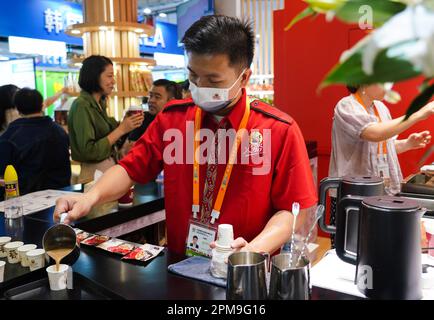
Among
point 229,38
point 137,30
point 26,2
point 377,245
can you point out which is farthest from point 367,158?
point 26,2

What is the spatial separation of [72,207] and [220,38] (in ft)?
2.59

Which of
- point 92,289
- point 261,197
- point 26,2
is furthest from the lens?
point 26,2

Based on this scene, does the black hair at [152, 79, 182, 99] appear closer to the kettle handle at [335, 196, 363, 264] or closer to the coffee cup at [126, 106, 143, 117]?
the coffee cup at [126, 106, 143, 117]

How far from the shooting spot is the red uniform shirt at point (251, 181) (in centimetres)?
156

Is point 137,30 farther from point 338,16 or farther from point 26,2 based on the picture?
point 338,16

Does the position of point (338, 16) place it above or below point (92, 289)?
above

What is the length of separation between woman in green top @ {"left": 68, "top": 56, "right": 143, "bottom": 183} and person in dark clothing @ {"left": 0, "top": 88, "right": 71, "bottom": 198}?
5.9 inches

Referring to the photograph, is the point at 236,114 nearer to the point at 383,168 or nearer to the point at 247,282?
Result: the point at 247,282

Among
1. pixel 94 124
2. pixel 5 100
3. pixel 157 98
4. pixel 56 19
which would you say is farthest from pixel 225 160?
pixel 56 19

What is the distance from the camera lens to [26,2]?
724 cm

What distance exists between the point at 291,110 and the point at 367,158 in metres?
1.91

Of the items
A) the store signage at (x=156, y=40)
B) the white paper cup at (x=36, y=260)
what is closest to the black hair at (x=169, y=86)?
the white paper cup at (x=36, y=260)

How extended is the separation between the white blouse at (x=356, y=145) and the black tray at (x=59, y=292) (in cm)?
210

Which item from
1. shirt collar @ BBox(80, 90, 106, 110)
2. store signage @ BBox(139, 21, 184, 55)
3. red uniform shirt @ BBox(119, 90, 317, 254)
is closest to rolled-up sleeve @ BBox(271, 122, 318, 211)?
red uniform shirt @ BBox(119, 90, 317, 254)
